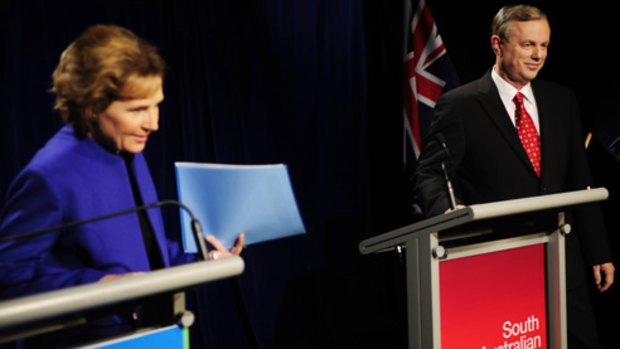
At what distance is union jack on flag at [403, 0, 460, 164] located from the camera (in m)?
4.03

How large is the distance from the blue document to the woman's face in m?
0.17

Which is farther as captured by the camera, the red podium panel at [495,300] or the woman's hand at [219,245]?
the red podium panel at [495,300]

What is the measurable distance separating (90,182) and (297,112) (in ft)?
7.71

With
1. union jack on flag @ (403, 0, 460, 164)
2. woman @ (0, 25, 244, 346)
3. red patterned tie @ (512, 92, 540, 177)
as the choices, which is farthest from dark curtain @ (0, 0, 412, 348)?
red patterned tie @ (512, 92, 540, 177)

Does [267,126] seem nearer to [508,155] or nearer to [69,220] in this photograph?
[508,155]

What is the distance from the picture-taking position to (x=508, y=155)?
260cm

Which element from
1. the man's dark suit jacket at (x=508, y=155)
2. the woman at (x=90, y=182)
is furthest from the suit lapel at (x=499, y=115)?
the woman at (x=90, y=182)

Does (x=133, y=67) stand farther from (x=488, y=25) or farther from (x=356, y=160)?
(x=488, y=25)

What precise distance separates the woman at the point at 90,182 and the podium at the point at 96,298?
0.23 meters

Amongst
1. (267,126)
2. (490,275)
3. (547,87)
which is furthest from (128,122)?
(267,126)

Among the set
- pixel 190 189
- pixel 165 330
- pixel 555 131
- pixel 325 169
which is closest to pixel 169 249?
pixel 190 189

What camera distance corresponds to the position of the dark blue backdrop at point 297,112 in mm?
2969

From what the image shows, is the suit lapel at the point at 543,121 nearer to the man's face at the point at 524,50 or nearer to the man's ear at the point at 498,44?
the man's face at the point at 524,50

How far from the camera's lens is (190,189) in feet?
5.40
